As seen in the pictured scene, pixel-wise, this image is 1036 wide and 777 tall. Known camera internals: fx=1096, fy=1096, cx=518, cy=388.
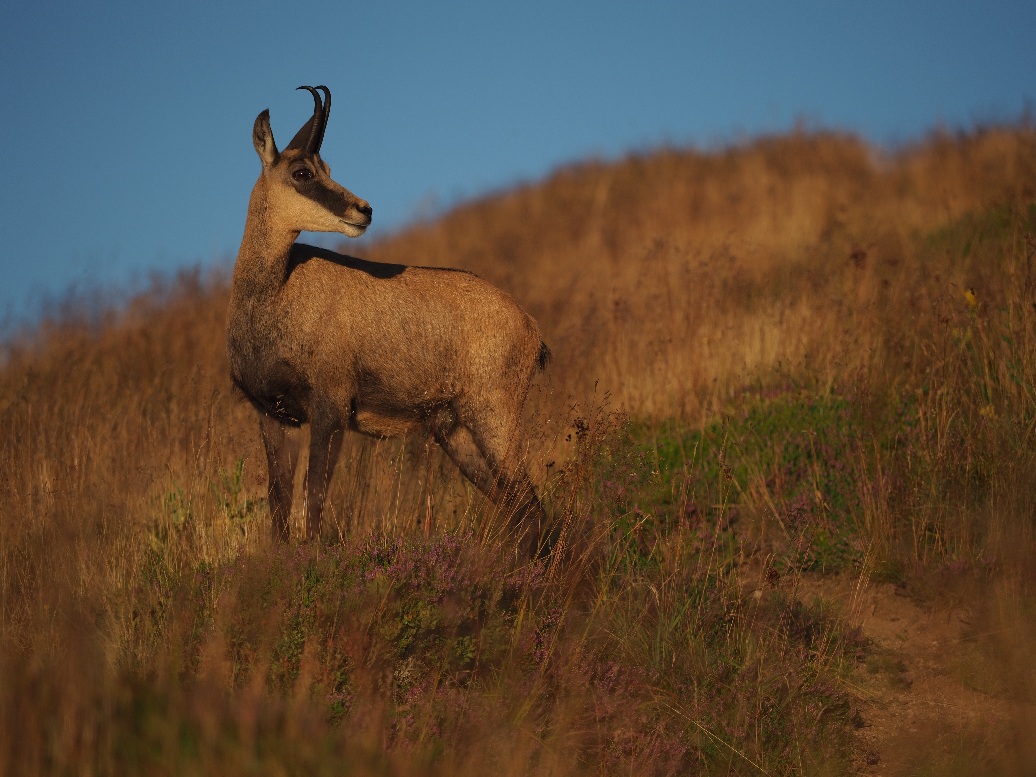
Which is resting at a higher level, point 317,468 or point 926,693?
point 317,468

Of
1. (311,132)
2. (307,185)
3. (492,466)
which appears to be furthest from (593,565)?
(311,132)

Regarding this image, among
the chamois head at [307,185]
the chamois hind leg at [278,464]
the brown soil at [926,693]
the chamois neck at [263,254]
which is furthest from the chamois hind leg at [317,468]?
the brown soil at [926,693]

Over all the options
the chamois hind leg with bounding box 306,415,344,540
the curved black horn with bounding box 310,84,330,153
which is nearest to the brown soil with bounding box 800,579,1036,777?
the chamois hind leg with bounding box 306,415,344,540

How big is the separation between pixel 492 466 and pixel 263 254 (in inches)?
83.3

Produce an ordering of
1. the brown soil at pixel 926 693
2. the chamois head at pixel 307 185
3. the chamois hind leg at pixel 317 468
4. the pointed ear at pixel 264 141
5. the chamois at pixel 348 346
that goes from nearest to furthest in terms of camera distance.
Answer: the brown soil at pixel 926 693 < the chamois hind leg at pixel 317 468 < the chamois at pixel 348 346 < the chamois head at pixel 307 185 < the pointed ear at pixel 264 141

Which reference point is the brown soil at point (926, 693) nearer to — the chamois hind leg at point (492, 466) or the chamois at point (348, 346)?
the chamois hind leg at point (492, 466)

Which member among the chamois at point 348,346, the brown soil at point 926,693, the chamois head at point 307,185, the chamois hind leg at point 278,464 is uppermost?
the chamois head at point 307,185

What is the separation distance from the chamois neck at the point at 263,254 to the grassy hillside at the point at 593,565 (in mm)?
1110

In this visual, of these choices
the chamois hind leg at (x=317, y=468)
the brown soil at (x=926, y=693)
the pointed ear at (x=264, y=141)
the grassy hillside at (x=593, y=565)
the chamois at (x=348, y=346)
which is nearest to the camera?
the grassy hillside at (x=593, y=565)

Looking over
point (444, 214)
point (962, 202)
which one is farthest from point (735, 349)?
point (444, 214)

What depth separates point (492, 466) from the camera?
25.0 ft

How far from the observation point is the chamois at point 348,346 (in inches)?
277

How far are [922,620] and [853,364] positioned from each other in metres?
3.46

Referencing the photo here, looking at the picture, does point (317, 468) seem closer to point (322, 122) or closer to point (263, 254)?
point (263, 254)
